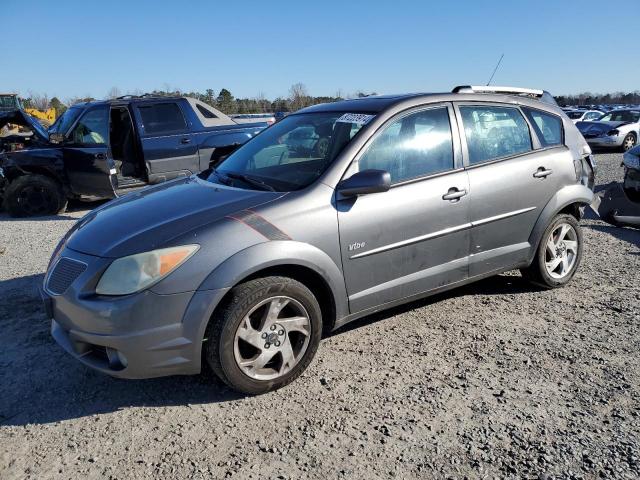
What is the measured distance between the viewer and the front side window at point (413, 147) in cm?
347

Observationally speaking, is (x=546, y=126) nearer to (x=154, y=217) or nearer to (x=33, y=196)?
(x=154, y=217)

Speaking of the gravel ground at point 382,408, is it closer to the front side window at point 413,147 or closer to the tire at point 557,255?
the tire at point 557,255

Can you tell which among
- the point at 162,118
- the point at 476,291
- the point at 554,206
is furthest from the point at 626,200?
the point at 162,118

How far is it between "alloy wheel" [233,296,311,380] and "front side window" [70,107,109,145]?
6499 mm

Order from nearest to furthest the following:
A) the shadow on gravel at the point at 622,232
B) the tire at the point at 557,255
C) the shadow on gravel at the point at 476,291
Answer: the shadow on gravel at the point at 476,291 → the tire at the point at 557,255 → the shadow on gravel at the point at 622,232

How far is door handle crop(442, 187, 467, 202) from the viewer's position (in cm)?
363

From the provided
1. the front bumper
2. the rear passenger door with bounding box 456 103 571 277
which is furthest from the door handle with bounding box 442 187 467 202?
the front bumper

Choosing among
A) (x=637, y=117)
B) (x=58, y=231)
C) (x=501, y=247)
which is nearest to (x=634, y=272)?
(x=501, y=247)

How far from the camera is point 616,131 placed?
1705 cm

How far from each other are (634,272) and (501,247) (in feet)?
6.36

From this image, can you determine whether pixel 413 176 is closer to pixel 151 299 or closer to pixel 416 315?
pixel 416 315

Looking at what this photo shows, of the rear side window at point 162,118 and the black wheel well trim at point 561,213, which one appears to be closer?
the black wheel well trim at point 561,213

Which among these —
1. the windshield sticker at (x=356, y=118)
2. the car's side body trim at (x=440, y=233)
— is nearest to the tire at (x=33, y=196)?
the windshield sticker at (x=356, y=118)

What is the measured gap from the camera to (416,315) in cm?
410
